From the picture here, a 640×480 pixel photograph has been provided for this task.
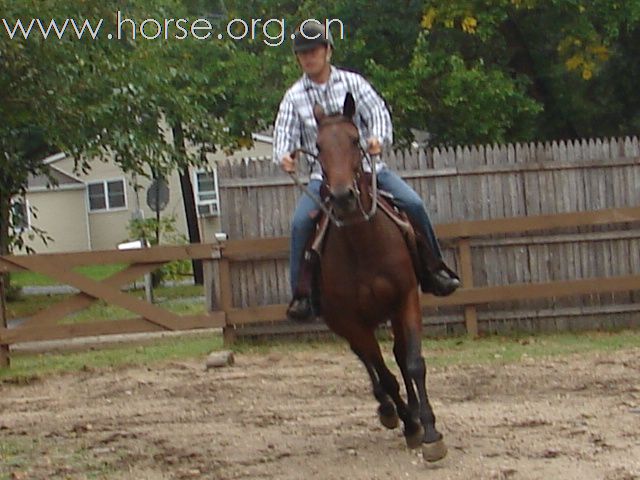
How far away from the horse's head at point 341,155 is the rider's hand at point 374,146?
0.27 meters

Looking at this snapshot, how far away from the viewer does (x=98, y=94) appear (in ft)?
56.4

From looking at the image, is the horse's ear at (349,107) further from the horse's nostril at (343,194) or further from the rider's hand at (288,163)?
the horse's nostril at (343,194)

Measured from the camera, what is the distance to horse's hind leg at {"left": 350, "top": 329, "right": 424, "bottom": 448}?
791cm

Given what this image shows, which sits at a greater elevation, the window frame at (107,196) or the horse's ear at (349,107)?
the window frame at (107,196)

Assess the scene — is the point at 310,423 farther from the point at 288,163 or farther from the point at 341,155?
the point at 341,155

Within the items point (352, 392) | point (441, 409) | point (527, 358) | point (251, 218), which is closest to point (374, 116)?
point (441, 409)

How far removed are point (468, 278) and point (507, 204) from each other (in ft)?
3.37

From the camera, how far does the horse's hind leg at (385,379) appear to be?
7.91m

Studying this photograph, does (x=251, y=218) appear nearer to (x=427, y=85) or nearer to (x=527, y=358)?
(x=527, y=358)

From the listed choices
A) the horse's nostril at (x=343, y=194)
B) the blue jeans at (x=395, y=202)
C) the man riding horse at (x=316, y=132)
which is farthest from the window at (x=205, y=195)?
the horse's nostril at (x=343, y=194)

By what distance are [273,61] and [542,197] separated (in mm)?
11659

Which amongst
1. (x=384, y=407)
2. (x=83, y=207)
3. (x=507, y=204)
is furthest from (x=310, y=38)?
(x=83, y=207)

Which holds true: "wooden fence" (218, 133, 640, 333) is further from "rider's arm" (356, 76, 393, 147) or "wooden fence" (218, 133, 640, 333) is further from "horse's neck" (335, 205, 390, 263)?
"horse's neck" (335, 205, 390, 263)

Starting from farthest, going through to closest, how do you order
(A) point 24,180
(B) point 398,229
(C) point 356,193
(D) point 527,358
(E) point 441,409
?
(A) point 24,180
(D) point 527,358
(E) point 441,409
(B) point 398,229
(C) point 356,193
